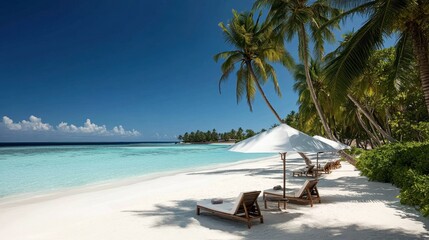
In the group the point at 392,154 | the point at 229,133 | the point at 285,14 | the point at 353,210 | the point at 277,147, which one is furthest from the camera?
the point at 229,133

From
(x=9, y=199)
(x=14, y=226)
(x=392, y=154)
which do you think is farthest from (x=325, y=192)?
(x=9, y=199)

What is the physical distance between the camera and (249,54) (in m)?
17.3

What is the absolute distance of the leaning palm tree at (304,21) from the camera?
13.6m

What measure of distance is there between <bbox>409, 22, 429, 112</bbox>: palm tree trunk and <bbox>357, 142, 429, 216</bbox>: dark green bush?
6.40 feet

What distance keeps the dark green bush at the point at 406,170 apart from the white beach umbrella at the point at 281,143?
205 centimetres

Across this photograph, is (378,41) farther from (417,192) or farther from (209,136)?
(209,136)

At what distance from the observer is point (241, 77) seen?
1800cm

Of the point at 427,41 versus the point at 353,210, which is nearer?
the point at 427,41

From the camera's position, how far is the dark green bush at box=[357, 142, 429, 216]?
21.4ft

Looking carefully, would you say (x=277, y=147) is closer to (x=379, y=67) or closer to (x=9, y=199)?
(x=9, y=199)

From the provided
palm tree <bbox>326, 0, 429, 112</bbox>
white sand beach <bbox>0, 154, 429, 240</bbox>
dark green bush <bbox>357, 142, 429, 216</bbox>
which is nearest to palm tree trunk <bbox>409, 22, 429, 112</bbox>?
palm tree <bbox>326, 0, 429, 112</bbox>

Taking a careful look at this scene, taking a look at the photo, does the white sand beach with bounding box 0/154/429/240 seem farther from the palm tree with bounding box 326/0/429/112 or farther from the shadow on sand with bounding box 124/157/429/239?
the palm tree with bounding box 326/0/429/112

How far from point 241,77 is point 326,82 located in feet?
38.4

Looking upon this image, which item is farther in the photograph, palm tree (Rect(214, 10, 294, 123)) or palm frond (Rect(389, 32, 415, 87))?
palm tree (Rect(214, 10, 294, 123))
